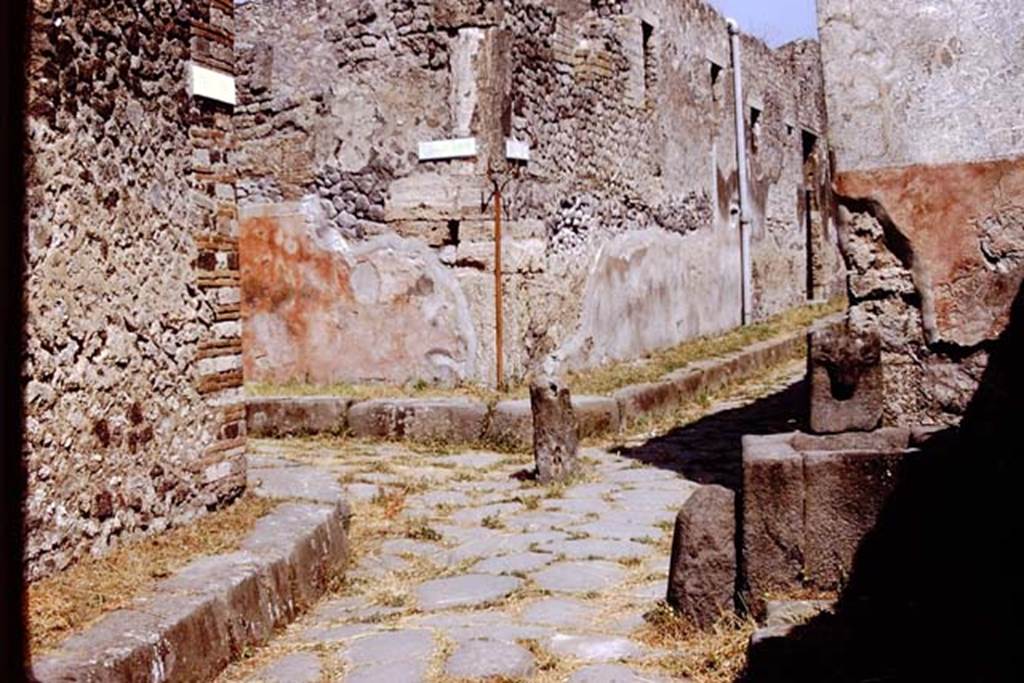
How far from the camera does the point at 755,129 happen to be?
51.2ft

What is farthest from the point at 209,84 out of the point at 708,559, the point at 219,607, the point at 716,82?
the point at 716,82

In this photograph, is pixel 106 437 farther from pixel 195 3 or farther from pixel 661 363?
pixel 661 363

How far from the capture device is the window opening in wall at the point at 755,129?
15.5 metres

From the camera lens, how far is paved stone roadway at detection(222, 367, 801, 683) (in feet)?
11.5

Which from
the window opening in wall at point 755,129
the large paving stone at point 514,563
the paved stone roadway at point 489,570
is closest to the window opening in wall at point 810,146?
the window opening in wall at point 755,129

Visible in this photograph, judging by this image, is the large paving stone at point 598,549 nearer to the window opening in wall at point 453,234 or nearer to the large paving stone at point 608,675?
the large paving stone at point 608,675

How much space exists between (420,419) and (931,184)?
4443 millimetres

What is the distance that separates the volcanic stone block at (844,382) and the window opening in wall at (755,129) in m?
12.1

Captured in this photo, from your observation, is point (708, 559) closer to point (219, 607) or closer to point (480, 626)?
point (480, 626)

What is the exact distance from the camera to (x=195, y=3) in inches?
181

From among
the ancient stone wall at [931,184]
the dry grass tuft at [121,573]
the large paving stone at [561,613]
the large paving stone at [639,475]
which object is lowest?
the large paving stone at [561,613]

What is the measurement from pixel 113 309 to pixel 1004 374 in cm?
276

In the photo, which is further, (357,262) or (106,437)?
(357,262)

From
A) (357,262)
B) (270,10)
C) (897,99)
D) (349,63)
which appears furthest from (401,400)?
(897,99)
